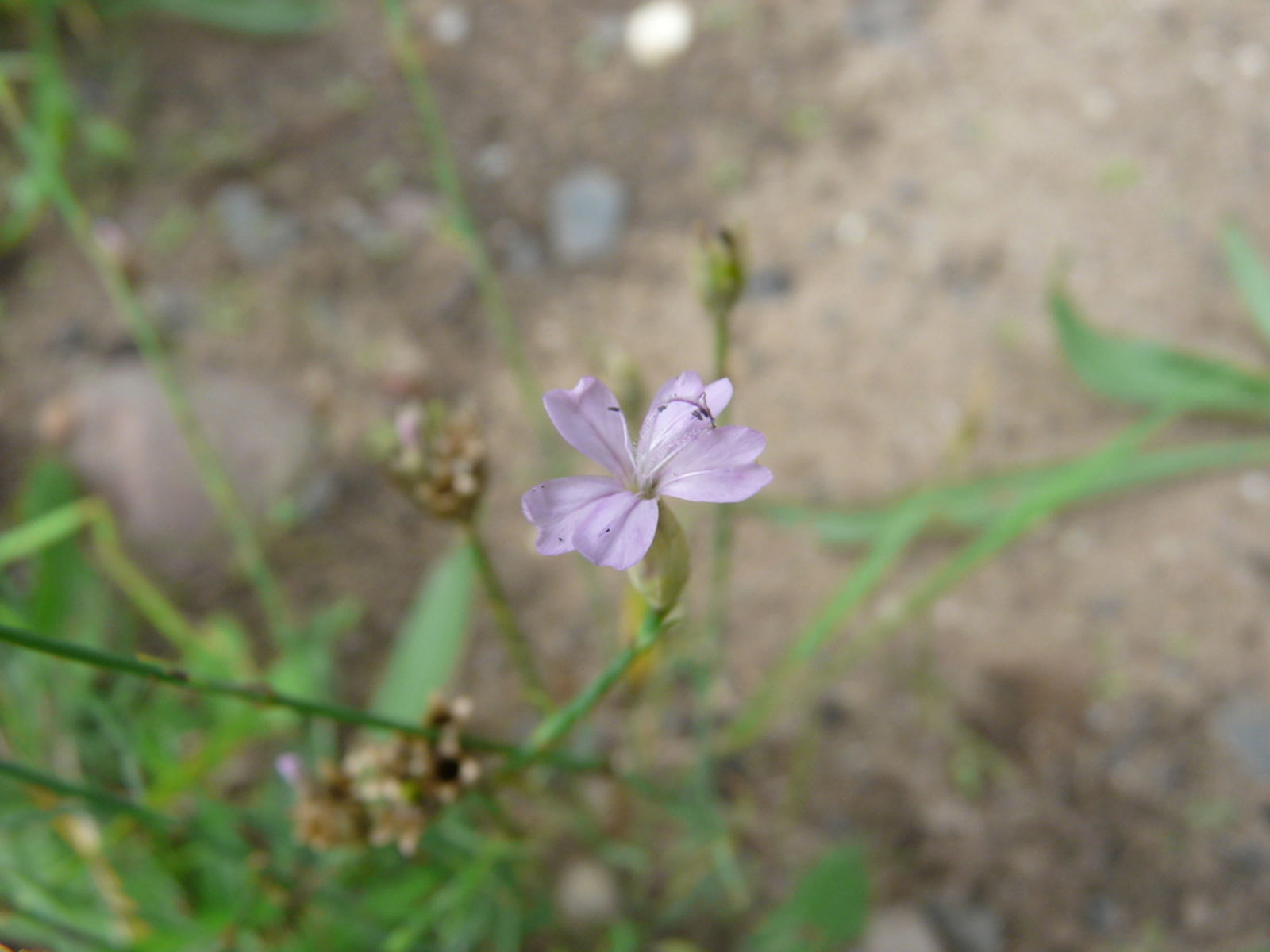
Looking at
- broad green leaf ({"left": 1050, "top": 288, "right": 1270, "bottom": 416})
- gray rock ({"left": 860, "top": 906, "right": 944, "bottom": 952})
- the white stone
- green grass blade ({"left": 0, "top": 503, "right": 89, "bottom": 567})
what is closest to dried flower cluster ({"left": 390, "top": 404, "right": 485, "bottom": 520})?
green grass blade ({"left": 0, "top": 503, "right": 89, "bottom": 567})

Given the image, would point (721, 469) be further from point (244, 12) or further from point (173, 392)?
point (244, 12)

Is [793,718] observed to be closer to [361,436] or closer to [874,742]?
[874,742]

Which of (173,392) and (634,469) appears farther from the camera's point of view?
(173,392)

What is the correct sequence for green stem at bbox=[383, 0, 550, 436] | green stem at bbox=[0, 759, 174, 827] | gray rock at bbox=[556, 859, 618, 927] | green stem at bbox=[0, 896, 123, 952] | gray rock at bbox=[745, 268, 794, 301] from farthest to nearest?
gray rock at bbox=[745, 268, 794, 301] < gray rock at bbox=[556, 859, 618, 927] < green stem at bbox=[383, 0, 550, 436] < green stem at bbox=[0, 896, 123, 952] < green stem at bbox=[0, 759, 174, 827]

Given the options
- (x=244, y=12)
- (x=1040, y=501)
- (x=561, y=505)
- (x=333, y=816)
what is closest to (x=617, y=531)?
(x=561, y=505)

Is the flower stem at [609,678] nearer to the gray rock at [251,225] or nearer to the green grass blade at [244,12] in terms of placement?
the gray rock at [251,225]

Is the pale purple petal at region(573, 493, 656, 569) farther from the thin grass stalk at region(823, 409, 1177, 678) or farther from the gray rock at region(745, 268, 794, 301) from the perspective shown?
the gray rock at region(745, 268, 794, 301)

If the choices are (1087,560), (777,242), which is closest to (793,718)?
(1087,560)
